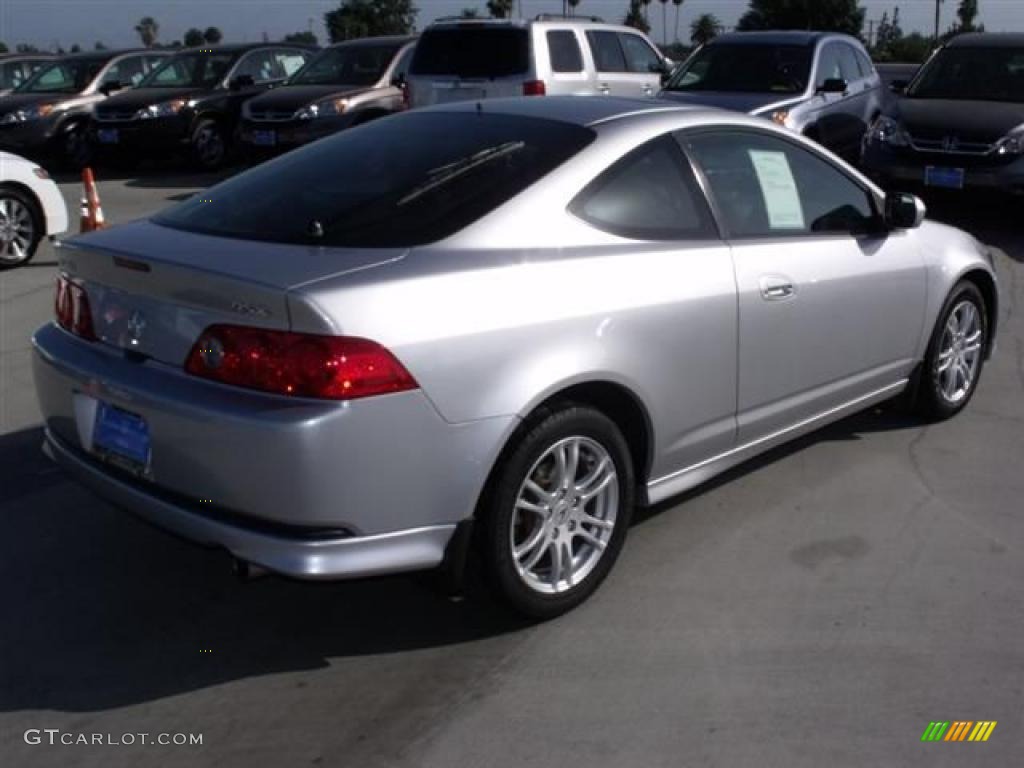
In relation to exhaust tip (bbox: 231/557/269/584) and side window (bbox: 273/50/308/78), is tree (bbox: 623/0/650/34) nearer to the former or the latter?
side window (bbox: 273/50/308/78)

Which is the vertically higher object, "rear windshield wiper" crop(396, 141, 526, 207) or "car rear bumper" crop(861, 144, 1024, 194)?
"rear windshield wiper" crop(396, 141, 526, 207)

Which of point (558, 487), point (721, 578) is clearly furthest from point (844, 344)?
point (558, 487)

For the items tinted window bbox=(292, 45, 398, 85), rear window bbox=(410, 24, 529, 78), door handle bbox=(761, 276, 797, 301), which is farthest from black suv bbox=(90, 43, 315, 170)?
door handle bbox=(761, 276, 797, 301)

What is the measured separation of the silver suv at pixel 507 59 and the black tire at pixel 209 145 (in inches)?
165

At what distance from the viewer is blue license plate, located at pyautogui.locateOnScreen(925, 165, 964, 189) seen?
10.5m

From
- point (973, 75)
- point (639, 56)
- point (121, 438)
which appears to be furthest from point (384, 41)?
point (121, 438)

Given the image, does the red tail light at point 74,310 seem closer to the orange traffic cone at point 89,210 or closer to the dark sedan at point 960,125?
the orange traffic cone at point 89,210

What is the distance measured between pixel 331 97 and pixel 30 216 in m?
5.48

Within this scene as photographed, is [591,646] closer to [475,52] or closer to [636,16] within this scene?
[475,52]

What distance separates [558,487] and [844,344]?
5.50 ft

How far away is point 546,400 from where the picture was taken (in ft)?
11.9

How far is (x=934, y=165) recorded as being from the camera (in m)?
10.7

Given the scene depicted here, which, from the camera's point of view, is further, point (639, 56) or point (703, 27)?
point (703, 27)

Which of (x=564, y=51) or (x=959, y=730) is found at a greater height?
(x=564, y=51)
